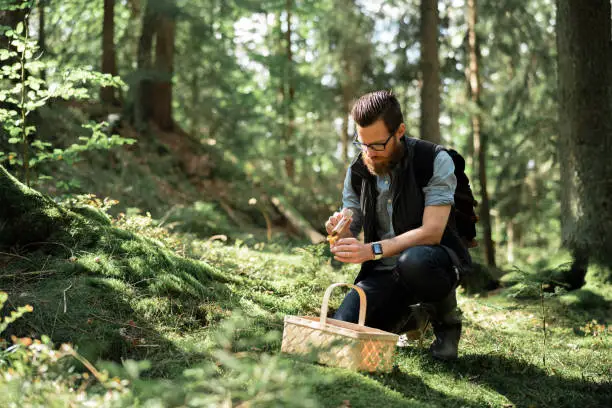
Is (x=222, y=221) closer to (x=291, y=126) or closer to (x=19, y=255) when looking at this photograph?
(x=19, y=255)

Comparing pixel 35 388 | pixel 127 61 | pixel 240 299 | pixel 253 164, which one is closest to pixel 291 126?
pixel 253 164

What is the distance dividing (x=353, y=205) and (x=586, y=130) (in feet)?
16.1

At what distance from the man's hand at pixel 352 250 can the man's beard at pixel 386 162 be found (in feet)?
1.83

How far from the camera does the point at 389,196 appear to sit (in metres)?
3.70

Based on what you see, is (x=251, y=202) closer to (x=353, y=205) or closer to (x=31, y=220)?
(x=31, y=220)

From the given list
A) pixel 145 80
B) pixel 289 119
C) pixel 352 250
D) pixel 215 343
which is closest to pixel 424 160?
pixel 352 250

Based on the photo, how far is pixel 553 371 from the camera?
3.65 meters

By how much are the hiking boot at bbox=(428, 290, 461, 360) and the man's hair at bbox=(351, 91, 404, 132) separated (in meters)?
1.16

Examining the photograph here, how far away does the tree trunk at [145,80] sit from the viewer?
11.3 meters

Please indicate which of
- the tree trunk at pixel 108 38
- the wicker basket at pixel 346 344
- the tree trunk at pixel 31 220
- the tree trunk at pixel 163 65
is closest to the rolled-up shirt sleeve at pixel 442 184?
the wicker basket at pixel 346 344

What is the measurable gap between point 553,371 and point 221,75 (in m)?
11.6

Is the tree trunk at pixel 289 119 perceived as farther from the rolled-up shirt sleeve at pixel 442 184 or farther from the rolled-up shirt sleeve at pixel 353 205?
the rolled-up shirt sleeve at pixel 442 184

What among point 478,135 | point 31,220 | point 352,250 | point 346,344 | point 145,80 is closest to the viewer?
point 346,344

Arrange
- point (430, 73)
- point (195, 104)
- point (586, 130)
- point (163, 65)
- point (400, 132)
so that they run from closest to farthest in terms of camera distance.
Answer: point (400, 132) → point (586, 130) → point (430, 73) → point (163, 65) → point (195, 104)
